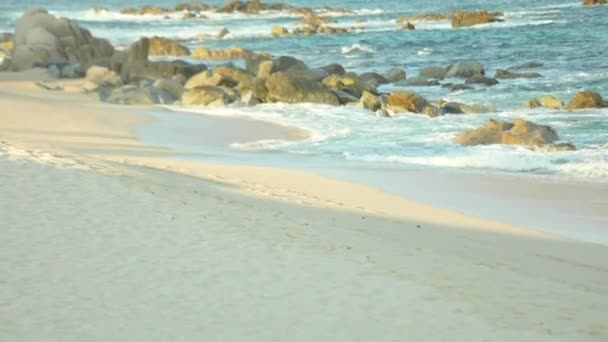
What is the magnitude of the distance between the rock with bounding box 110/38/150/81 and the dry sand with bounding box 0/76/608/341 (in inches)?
657

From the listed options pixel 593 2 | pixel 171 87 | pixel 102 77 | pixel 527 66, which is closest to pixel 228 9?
pixel 593 2

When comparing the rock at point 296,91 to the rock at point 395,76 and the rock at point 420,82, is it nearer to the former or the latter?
the rock at point 420,82

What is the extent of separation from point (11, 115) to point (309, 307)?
13.3 m

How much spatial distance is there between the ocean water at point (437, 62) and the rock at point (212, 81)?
3.10 m

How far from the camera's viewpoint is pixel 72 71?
28.8m

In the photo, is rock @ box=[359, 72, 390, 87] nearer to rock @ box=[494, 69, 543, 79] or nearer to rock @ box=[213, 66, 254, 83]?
rock @ box=[494, 69, 543, 79]

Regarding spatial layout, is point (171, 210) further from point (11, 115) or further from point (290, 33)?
point (290, 33)

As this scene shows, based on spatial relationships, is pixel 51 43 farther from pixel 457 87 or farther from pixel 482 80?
pixel 482 80

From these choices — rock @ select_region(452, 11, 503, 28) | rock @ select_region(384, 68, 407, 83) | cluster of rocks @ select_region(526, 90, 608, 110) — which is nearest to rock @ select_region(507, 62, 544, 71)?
rock @ select_region(384, 68, 407, 83)

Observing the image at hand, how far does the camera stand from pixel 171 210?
33.0 feet

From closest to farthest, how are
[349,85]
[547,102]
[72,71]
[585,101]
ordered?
[585,101], [547,102], [349,85], [72,71]

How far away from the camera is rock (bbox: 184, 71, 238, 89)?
87.7 ft

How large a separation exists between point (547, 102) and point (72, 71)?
12.6 metres

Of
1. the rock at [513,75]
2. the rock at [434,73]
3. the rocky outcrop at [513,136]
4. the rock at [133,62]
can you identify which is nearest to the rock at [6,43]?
the rock at [133,62]
